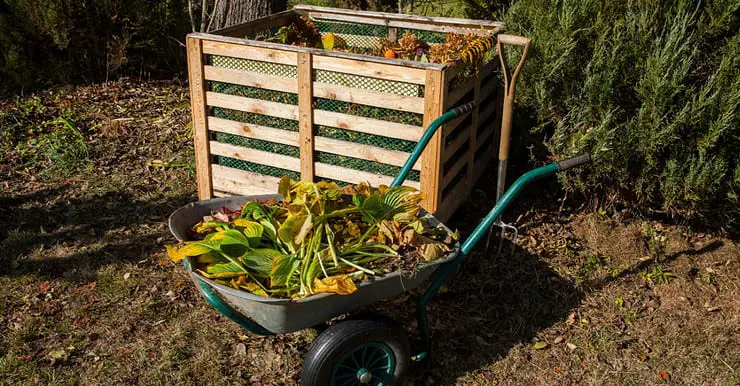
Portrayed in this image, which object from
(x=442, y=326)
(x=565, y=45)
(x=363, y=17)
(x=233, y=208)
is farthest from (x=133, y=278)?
(x=565, y=45)

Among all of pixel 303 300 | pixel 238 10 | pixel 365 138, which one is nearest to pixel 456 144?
pixel 365 138

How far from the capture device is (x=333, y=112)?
4.30m

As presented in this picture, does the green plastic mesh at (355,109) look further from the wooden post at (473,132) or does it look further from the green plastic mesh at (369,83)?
the wooden post at (473,132)

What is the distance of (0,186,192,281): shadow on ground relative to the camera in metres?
4.41

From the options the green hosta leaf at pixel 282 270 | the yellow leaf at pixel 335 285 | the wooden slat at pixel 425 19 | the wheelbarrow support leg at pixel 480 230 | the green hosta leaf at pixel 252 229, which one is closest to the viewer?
the yellow leaf at pixel 335 285

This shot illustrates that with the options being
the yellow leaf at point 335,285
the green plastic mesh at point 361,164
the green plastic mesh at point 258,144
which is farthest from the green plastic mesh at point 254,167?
the yellow leaf at point 335,285

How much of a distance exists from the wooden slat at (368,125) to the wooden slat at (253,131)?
0.24 meters

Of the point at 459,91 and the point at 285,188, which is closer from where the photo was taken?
the point at 285,188

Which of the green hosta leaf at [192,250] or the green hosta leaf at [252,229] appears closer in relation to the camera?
the green hosta leaf at [192,250]

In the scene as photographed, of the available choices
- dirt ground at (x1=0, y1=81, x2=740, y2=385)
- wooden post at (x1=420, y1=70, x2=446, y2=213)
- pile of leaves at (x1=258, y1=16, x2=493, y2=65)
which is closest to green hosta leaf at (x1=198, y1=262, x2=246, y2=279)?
dirt ground at (x1=0, y1=81, x2=740, y2=385)

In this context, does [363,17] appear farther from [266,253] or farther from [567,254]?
[266,253]

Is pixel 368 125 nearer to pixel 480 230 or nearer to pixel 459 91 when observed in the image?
pixel 459 91

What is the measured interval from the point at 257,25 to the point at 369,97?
1.34 m

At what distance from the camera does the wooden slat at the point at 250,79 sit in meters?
4.32
